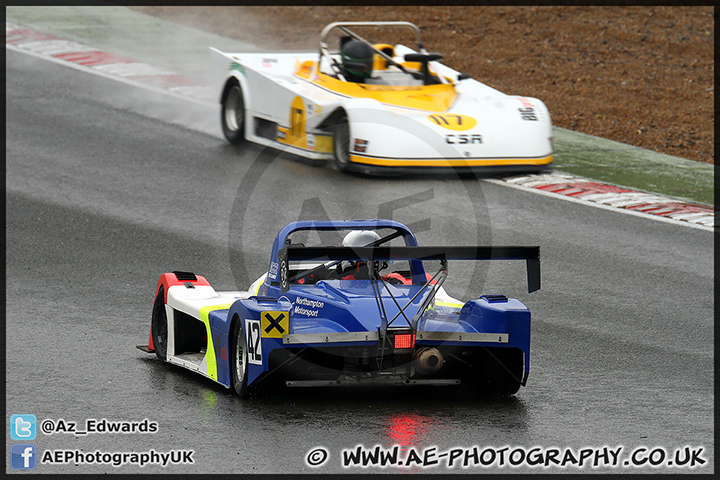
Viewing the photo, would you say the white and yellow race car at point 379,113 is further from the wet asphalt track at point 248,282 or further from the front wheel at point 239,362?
the front wheel at point 239,362

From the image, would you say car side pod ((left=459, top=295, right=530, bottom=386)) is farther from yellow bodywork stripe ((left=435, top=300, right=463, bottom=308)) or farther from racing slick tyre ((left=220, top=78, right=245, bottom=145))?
racing slick tyre ((left=220, top=78, right=245, bottom=145))

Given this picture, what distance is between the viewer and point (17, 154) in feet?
51.8

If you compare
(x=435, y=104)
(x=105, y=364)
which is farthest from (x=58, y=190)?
(x=105, y=364)

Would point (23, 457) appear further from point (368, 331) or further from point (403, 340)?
point (403, 340)

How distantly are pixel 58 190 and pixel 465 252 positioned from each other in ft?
27.5

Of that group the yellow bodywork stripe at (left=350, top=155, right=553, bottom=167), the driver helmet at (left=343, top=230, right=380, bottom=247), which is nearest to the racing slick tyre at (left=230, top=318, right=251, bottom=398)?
the driver helmet at (left=343, top=230, right=380, bottom=247)

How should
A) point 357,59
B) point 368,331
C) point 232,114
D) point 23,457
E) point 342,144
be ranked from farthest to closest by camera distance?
point 232,114, point 357,59, point 342,144, point 368,331, point 23,457

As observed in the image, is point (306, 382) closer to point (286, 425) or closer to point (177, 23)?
point (286, 425)

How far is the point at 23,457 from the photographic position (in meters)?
6.30

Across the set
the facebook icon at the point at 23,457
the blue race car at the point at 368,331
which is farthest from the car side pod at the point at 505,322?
the facebook icon at the point at 23,457

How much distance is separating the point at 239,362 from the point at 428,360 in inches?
51.5

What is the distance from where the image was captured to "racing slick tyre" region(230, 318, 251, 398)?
7.42 metres

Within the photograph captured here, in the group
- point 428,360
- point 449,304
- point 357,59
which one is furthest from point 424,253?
point 357,59

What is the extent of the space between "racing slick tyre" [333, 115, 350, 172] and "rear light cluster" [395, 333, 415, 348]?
7.80 metres
